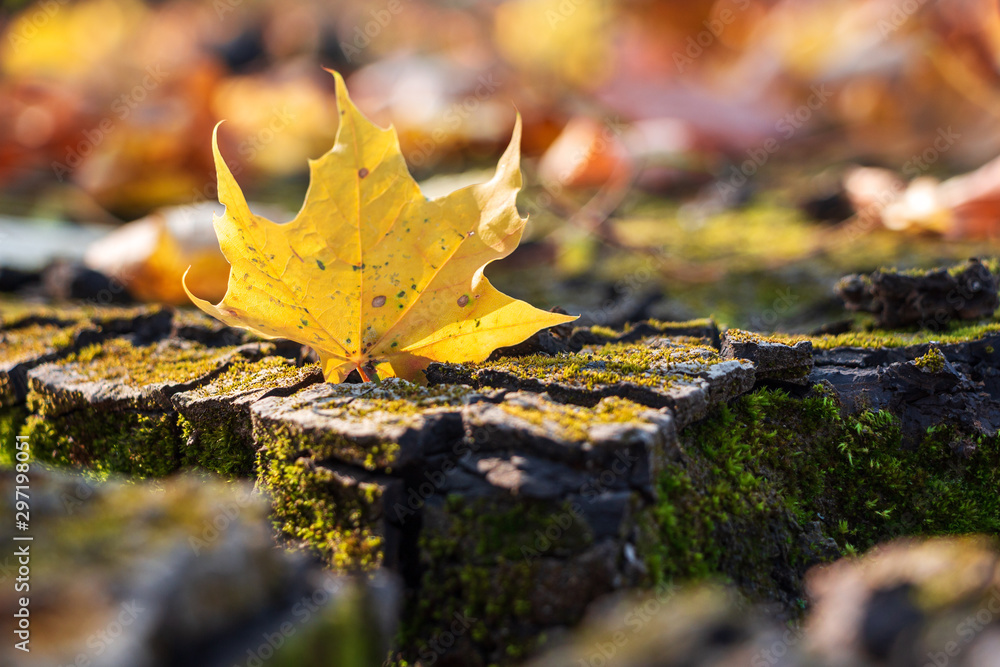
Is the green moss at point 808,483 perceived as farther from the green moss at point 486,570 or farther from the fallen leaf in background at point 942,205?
the fallen leaf in background at point 942,205

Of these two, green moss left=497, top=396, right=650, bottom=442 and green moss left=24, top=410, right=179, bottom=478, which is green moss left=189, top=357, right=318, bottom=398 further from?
green moss left=497, top=396, right=650, bottom=442

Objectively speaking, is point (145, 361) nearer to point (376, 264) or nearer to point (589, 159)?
point (376, 264)

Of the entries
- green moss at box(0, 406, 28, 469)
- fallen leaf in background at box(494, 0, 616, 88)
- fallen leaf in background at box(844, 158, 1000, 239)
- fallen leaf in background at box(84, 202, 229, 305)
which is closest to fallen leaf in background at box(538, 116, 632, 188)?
fallen leaf in background at box(494, 0, 616, 88)

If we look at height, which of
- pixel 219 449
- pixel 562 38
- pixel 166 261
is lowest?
pixel 219 449

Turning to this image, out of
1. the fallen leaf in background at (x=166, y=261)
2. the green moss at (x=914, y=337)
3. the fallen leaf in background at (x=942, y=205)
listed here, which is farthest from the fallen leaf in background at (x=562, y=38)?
the green moss at (x=914, y=337)

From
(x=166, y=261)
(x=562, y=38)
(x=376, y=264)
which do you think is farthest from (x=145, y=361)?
(x=562, y=38)

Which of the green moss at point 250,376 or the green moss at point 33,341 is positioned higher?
the green moss at point 33,341

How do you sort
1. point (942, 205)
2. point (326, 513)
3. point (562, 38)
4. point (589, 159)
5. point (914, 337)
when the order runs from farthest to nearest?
point (562, 38) → point (589, 159) → point (942, 205) → point (914, 337) → point (326, 513)
